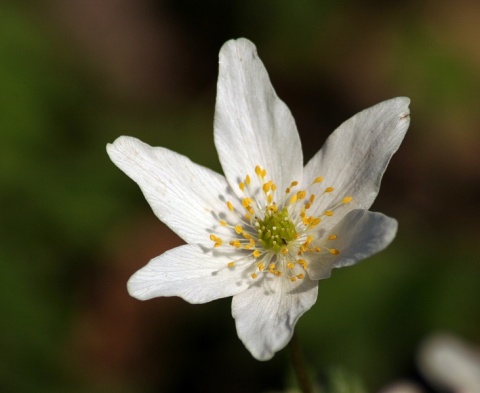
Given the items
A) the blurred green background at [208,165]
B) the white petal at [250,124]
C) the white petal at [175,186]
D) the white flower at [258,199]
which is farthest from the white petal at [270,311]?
the blurred green background at [208,165]

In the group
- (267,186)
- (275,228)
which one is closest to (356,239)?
(275,228)

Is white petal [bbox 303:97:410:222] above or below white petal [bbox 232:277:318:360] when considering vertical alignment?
above

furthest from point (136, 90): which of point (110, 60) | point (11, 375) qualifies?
point (11, 375)

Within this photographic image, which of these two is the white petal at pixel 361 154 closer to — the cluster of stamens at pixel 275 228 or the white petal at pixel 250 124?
the cluster of stamens at pixel 275 228

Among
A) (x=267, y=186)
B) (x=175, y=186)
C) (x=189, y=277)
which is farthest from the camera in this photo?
(x=267, y=186)

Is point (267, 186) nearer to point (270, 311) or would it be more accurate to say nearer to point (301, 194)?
point (301, 194)

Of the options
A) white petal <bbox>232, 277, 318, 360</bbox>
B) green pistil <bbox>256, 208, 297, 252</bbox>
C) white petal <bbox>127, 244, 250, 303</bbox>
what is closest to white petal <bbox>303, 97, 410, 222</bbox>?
green pistil <bbox>256, 208, 297, 252</bbox>

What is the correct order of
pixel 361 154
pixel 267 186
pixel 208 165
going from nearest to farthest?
1. pixel 361 154
2. pixel 267 186
3. pixel 208 165

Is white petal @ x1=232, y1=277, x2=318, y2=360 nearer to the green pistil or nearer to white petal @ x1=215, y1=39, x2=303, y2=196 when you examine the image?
the green pistil
